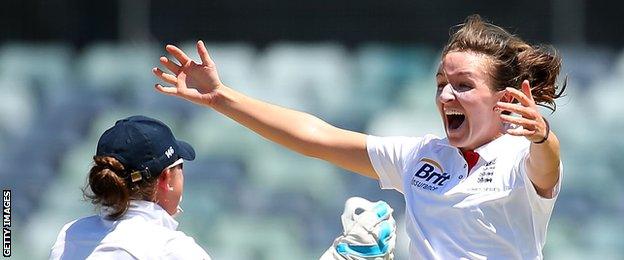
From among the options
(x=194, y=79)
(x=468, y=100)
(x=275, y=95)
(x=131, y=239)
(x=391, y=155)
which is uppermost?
(x=468, y=100)

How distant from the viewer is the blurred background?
5.36 metres

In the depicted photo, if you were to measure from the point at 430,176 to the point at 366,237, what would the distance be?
0.22m

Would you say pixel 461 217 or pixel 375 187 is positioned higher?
pixel 461 217

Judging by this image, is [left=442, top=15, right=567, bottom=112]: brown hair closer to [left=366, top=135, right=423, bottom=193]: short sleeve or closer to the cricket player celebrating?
the cricket player celebrating

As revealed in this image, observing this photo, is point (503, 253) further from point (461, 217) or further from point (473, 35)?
point (473, 35)

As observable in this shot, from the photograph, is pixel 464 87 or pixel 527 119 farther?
pixel 464 87

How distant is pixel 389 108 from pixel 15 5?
181 cm

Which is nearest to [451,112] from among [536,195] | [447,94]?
[447,94]

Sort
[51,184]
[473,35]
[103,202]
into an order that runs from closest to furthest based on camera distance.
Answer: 1. [103,202]
2. [473,35]
3. [51,184]

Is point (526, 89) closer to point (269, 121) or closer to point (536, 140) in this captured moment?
point (536, 140)

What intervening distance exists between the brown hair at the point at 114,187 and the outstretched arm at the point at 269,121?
0.39m

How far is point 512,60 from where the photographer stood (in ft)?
9.21

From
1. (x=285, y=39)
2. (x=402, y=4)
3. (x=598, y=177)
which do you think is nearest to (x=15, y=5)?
(x=285, y=39)

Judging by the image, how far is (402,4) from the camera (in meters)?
5.52
